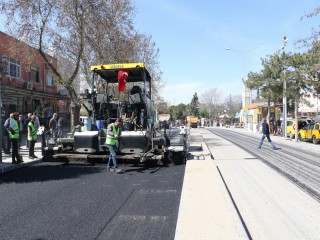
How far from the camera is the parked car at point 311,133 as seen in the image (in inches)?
880

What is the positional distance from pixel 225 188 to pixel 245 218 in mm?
2061

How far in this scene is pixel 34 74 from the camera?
94.6 ft

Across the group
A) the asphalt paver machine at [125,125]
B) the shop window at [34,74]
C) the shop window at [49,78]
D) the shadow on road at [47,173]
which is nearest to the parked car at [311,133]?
the asphalt paver machine at [125,125]

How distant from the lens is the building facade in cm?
1863

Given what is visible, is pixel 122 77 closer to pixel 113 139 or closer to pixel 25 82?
pixel 113 139

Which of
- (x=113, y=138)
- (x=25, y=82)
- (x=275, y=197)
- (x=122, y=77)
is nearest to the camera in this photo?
(x=275, y=197)

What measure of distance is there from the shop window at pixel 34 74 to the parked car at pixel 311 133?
67.0 ft

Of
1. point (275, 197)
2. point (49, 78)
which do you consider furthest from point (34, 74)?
point (275, 197)

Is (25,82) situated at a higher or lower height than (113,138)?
higher

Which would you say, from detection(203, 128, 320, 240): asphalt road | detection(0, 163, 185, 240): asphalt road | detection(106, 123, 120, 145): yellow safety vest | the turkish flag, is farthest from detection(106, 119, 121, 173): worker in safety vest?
detection(203, 128, 320, 240): asphalt road

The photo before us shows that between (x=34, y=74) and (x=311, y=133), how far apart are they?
20.9 meters

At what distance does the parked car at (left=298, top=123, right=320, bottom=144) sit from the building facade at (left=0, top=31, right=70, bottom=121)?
1638 cm

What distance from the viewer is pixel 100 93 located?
11.5m

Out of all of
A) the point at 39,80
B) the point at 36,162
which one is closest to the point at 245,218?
the point at 36,162
